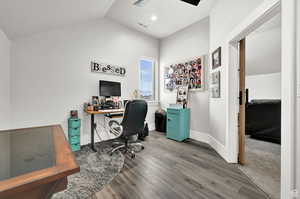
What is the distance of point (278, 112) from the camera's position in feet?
9.80

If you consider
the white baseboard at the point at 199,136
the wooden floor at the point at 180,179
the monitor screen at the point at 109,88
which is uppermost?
the monitor screen at the point at 109,88

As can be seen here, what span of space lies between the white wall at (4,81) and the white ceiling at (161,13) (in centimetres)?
200

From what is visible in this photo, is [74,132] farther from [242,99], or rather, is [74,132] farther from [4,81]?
[242,99]

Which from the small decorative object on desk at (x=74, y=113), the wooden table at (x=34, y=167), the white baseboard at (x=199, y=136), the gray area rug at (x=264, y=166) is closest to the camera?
the wooden table at (x=34, y=167)

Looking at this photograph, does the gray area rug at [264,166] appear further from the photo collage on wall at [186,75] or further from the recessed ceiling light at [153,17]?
the recessed ceiling light at [153,17]

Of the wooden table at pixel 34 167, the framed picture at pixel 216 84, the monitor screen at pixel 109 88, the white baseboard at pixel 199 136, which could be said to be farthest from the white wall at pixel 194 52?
the wooden table at pixel 34 167

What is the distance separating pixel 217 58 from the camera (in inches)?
98.9

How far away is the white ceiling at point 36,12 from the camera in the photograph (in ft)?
4.92

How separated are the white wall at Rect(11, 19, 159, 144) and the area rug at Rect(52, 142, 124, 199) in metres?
0.66

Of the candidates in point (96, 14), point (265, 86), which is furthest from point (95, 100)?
point (265, 86)

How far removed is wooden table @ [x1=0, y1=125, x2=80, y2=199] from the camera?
0.45m

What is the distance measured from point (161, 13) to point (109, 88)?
210 cm

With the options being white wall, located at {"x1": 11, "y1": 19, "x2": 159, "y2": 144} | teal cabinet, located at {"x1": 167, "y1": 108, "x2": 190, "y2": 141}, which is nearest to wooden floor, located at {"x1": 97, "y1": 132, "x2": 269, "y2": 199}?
teal cabinet, located at {"x1": 167, "y1": 108, "x2": 190, "y2": 141}

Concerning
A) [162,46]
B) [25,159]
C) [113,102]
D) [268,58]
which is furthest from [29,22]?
[268,58]
